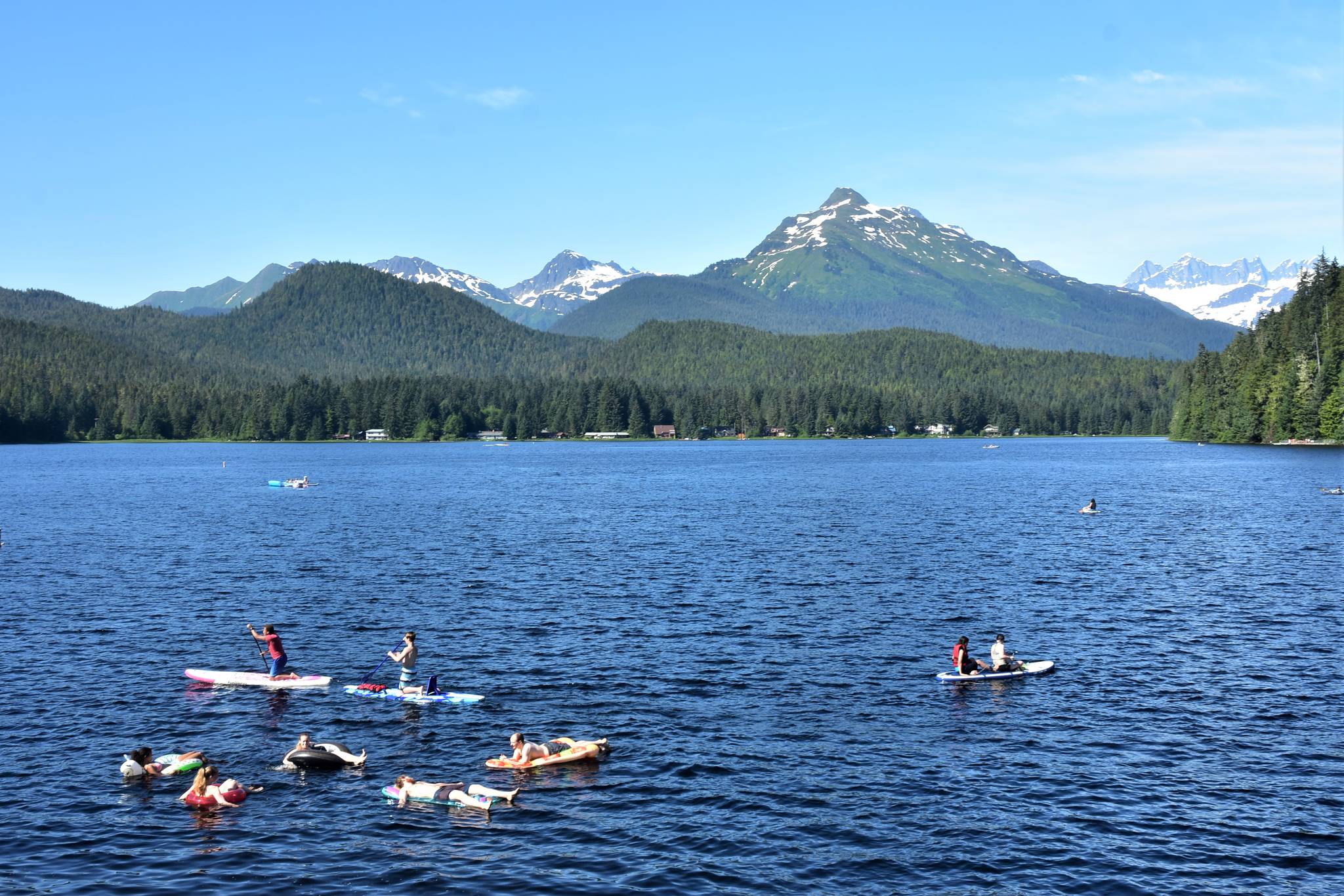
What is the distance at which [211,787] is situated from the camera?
1335 inches

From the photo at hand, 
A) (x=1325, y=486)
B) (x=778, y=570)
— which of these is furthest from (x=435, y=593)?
(x=1325, y=486)

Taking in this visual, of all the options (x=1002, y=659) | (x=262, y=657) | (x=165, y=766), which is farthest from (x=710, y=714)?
(x=262, y=657)

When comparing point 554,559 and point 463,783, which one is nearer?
point 463,783

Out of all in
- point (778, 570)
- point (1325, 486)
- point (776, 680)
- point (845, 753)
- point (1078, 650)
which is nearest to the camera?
point (845, 753)

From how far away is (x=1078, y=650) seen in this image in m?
52.3

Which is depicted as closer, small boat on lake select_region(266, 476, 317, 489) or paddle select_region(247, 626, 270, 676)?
paddle select_region(247, 626, 270, 676)

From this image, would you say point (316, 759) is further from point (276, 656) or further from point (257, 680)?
point (257, 680)

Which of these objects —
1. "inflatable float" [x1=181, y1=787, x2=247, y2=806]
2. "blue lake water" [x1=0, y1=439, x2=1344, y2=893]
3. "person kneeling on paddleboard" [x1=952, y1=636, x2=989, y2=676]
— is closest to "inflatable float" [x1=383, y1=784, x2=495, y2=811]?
"blue lake water" [x1=0, y1=439, x2=1344, y2=893]

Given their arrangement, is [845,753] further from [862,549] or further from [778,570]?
[862,549]

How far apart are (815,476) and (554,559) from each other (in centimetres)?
10285

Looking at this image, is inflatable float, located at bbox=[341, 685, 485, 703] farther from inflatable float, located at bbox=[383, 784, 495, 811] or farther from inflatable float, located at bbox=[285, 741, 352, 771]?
inflatable float, located at bbox=[383, 784, 495, 811]

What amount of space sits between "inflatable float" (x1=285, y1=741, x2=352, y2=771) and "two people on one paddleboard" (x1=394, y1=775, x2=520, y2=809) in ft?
12.0

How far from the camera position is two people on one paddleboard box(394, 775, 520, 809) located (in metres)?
33.7

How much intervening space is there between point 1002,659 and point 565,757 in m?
20.4
